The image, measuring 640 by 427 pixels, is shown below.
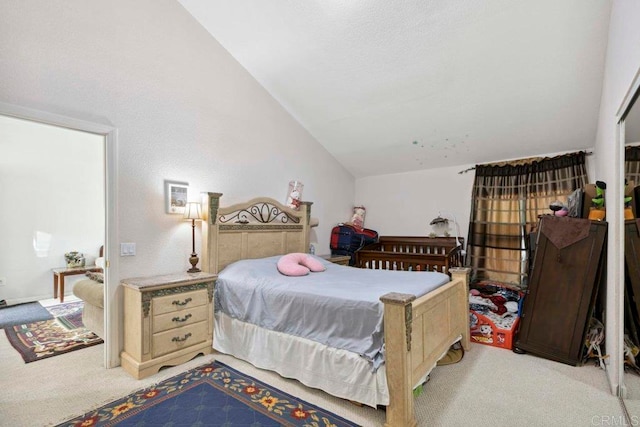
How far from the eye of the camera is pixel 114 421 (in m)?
1.88

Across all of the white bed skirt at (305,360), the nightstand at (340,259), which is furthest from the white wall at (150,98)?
the nightstand at (340,259)

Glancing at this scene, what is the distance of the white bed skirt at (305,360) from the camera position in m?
1.92

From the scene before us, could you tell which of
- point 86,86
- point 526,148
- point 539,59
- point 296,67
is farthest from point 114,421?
point 526,148

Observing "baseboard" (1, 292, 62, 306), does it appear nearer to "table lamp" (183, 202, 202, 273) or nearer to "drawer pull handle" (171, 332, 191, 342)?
"table lamp" (183, 202, 202, 273)

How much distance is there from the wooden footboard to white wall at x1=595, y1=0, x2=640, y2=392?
1.07 m

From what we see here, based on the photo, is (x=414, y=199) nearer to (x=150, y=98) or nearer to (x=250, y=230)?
(x=250, y=230)

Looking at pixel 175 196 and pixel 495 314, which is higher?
pixel 175 196

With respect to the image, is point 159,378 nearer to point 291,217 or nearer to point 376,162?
point 291,217

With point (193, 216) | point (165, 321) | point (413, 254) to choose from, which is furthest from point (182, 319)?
point (413, 254)

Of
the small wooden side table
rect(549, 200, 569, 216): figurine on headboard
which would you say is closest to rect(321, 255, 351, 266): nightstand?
rect(549, 200, 569, 216): figurine on headboard

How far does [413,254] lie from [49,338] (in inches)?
165

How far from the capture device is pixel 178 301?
8.66 feet

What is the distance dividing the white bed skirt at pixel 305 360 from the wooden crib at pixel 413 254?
2.27m

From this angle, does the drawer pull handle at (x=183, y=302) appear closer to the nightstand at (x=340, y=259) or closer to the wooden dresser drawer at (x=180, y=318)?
the wooden dresser drawer at (x=180, y=318)
